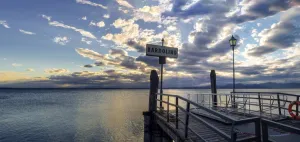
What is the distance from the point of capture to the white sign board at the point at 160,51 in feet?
33.5

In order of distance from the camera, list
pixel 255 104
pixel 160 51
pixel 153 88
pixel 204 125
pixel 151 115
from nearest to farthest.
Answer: pixel 204 125
pixel 151 115
pixel 153 88
pixel 255 104
pixel 160 51

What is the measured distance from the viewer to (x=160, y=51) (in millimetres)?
10562

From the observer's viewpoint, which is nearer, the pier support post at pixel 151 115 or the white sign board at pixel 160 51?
the pier support post at pixel 151 115

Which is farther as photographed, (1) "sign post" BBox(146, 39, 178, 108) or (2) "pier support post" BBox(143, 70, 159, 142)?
(1) "sign post" BBox(146, 39, 178, 108)

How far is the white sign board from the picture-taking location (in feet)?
33.5

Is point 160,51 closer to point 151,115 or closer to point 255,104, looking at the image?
point 151,115

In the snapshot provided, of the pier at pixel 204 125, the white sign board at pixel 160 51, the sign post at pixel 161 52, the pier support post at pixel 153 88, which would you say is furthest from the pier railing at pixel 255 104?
the white sign board at pixel 160 51

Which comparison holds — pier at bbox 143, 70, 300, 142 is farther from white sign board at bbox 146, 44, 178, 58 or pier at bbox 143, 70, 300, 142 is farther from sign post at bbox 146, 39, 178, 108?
white sign board at bbox 146, 44, 178, 58

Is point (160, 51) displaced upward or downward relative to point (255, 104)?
upward

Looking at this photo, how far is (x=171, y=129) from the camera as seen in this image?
704cm

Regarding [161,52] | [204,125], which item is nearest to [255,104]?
[204,125]

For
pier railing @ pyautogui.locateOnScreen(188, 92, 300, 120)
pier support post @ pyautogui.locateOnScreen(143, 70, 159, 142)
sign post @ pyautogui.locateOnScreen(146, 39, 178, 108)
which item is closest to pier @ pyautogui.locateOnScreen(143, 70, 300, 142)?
pier support post @ pyautogui.locateOnScreen(143, 70, 159, 142)

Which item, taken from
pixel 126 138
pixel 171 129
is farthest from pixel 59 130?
pixel 171 129

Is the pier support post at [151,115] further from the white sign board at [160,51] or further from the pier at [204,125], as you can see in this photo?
the white sign board at [160,51]
